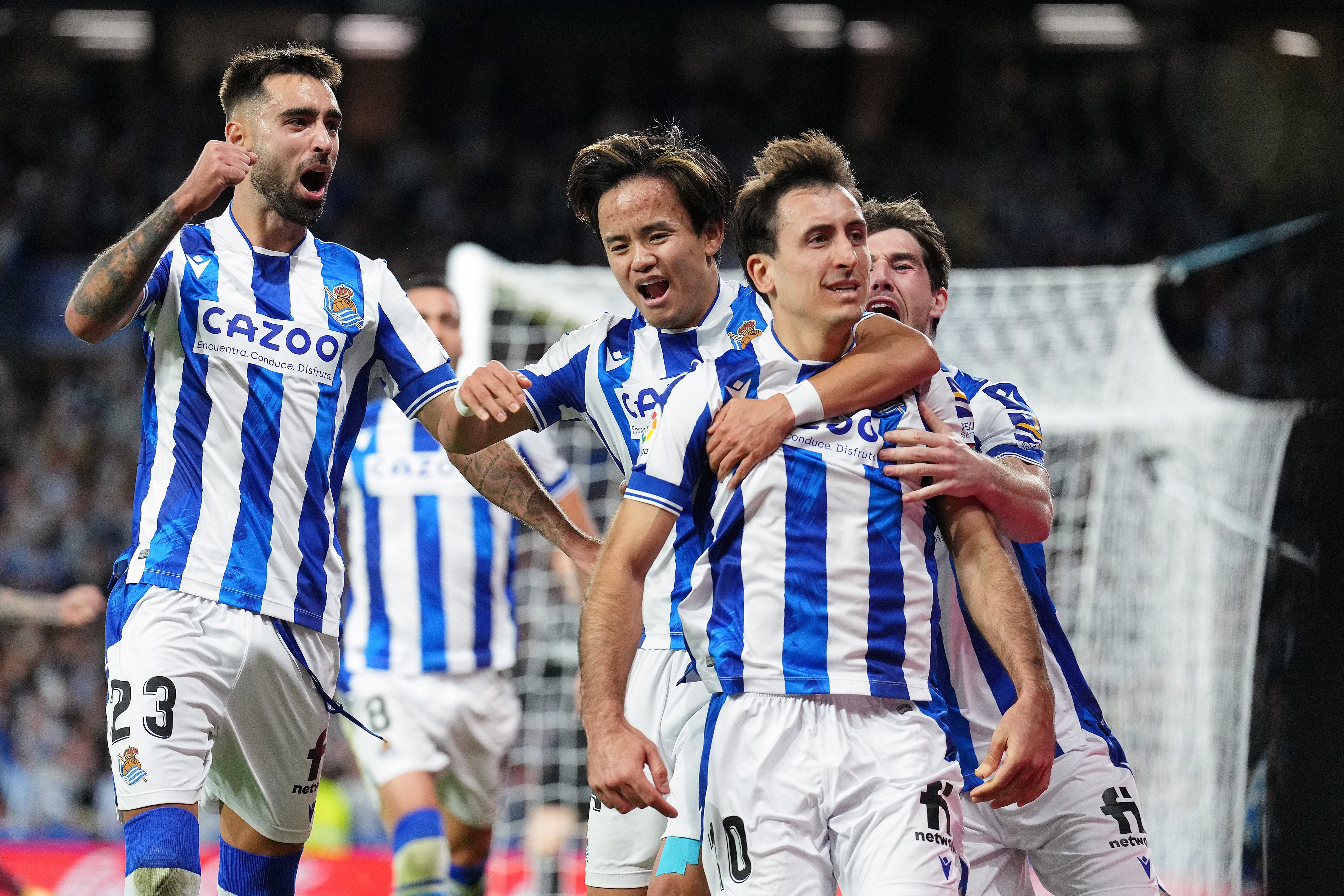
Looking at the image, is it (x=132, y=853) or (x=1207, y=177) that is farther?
(x=1207, y=177)

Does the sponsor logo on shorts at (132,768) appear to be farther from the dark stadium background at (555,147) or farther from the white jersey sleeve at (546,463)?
the dark stadium background at (555,147)

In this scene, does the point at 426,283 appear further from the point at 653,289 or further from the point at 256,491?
the point at 256,491

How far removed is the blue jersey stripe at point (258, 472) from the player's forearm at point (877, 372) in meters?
1.44

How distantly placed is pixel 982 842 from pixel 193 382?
2313 mm

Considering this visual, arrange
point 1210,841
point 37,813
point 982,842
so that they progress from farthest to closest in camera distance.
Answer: point 37,813, point 1210,841, point 982,842

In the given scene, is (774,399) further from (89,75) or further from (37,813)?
(89,75)

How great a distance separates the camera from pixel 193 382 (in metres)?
3.45

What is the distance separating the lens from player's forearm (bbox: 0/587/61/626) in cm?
529

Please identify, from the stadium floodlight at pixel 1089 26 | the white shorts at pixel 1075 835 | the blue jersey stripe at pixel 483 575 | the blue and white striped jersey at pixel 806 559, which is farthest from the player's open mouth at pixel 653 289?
the stadium floodlight at pixel 1089 26

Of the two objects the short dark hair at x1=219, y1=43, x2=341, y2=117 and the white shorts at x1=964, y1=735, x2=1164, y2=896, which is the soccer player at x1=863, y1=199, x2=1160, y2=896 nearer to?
the white shorts at x1=964, y1=735, x2=1164, y2=896

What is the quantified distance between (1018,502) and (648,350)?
1.15 metres

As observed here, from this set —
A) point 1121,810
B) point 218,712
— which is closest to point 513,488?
point 218,712

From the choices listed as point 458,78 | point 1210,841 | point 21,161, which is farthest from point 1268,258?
point 21,161

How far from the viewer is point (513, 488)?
13.5 ft
